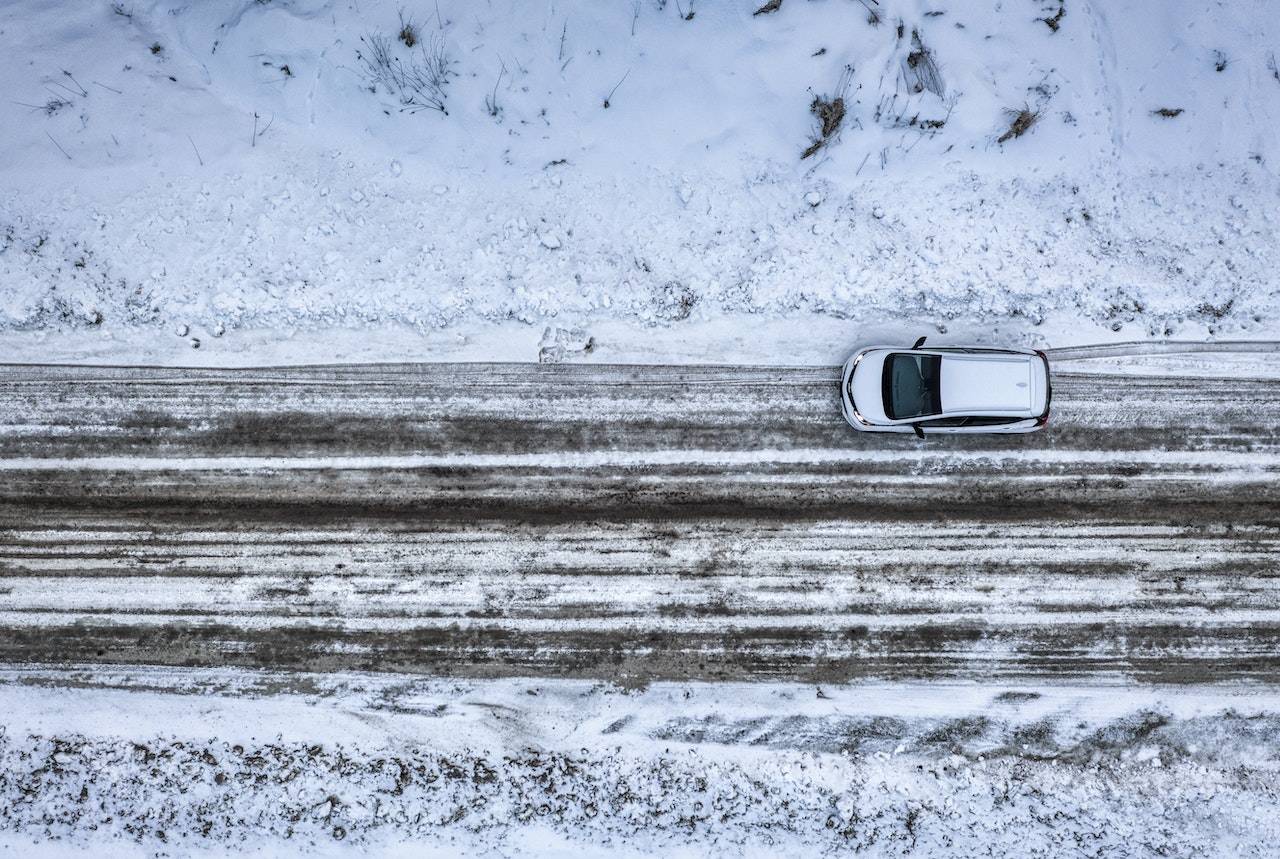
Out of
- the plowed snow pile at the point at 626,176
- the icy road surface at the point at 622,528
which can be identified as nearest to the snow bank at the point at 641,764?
the icy road surface at the point at 622,528

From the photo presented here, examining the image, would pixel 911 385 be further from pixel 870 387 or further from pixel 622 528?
pixel 622 528

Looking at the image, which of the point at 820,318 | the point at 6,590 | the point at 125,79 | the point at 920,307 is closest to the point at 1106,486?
the point at 920,307

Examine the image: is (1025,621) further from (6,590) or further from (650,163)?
(6,590)

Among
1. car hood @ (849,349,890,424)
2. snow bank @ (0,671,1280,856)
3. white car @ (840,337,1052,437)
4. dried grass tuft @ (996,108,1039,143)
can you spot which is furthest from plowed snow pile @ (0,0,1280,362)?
snow bank @ (0,671,1280,856)

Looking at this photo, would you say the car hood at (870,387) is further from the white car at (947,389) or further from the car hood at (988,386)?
the car hood at (988,386)

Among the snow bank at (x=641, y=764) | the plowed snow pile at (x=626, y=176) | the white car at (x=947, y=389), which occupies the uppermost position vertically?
the plowed snow pile at (x=626, y=176)

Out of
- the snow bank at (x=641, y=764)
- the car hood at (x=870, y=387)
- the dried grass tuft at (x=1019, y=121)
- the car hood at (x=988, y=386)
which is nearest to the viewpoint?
the car hood at (x=988, y=386)

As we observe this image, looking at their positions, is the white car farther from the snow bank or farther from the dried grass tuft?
the snow bank

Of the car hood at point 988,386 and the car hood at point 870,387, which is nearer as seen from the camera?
the car hood at point 988,386
